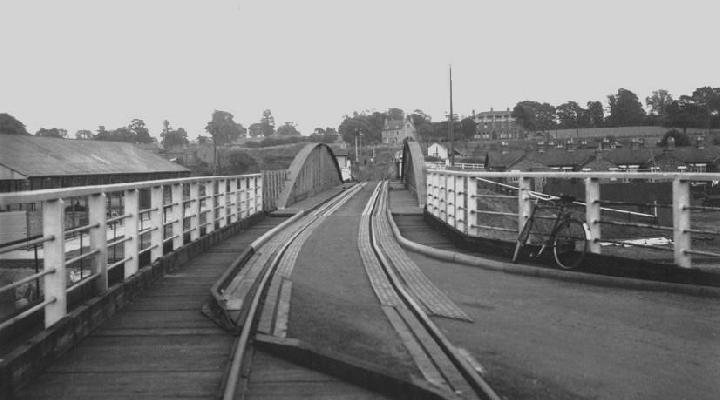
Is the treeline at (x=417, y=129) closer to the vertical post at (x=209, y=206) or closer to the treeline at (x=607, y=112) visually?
the treeline at (x=607, y=112)

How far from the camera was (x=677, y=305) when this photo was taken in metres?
6.83

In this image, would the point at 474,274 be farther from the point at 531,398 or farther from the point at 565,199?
the point at 531,398

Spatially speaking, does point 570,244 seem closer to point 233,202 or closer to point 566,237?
point 566,237

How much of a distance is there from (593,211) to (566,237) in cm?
54

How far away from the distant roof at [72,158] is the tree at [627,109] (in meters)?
132

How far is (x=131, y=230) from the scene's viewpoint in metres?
7.15

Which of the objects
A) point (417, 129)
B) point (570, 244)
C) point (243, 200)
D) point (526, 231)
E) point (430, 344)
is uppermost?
point (417, 129)

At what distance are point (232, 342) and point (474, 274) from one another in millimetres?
4537

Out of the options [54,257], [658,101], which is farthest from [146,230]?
[658,101]

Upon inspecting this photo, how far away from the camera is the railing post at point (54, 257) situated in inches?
194

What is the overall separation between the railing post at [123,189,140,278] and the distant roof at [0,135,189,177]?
23186 millimetres

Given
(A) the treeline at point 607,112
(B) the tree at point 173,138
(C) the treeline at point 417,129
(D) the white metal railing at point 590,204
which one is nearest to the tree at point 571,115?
(A) the treeline at point 607,112

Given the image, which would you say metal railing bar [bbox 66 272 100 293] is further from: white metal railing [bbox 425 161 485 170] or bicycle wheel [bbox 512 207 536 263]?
white metal railing [bbox 425 161 485 170]

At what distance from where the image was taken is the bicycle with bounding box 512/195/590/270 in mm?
8523
